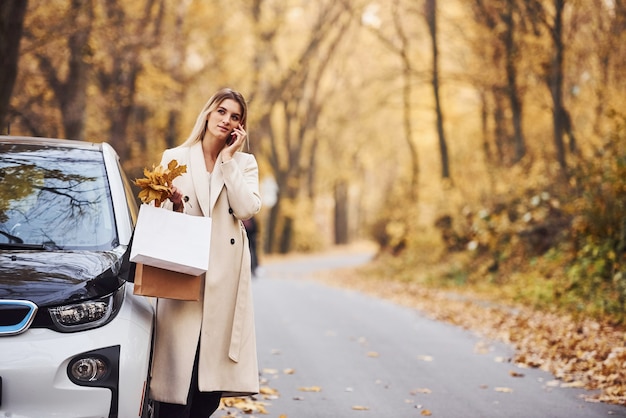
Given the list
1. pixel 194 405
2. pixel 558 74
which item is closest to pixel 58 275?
pixel 194 405

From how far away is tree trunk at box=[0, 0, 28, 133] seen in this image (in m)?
11.6

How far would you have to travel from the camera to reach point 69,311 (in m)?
4.07

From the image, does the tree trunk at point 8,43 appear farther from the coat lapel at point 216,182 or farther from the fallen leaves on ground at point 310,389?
the coat lapel at point 216,182

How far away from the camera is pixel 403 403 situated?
23.6 ft

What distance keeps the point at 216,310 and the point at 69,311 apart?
3.06 ft

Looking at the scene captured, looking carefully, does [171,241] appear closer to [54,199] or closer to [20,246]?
[20,246]

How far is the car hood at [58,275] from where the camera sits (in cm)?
402

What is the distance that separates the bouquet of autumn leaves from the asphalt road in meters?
2.66

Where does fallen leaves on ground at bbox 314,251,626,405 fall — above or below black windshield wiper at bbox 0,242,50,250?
below

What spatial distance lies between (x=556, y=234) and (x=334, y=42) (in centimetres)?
1930

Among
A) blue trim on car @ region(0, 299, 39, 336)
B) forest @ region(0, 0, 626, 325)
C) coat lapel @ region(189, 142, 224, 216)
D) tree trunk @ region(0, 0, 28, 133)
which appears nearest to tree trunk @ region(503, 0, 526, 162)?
forest @ region(0, 0, 626, 325)

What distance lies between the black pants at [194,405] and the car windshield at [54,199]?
0.87 m

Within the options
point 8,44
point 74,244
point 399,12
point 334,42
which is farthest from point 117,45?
point 74,244

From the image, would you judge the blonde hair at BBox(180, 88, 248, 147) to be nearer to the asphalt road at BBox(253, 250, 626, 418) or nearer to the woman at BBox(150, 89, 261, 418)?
the woman at BBox(150, 89, 261, 418)
